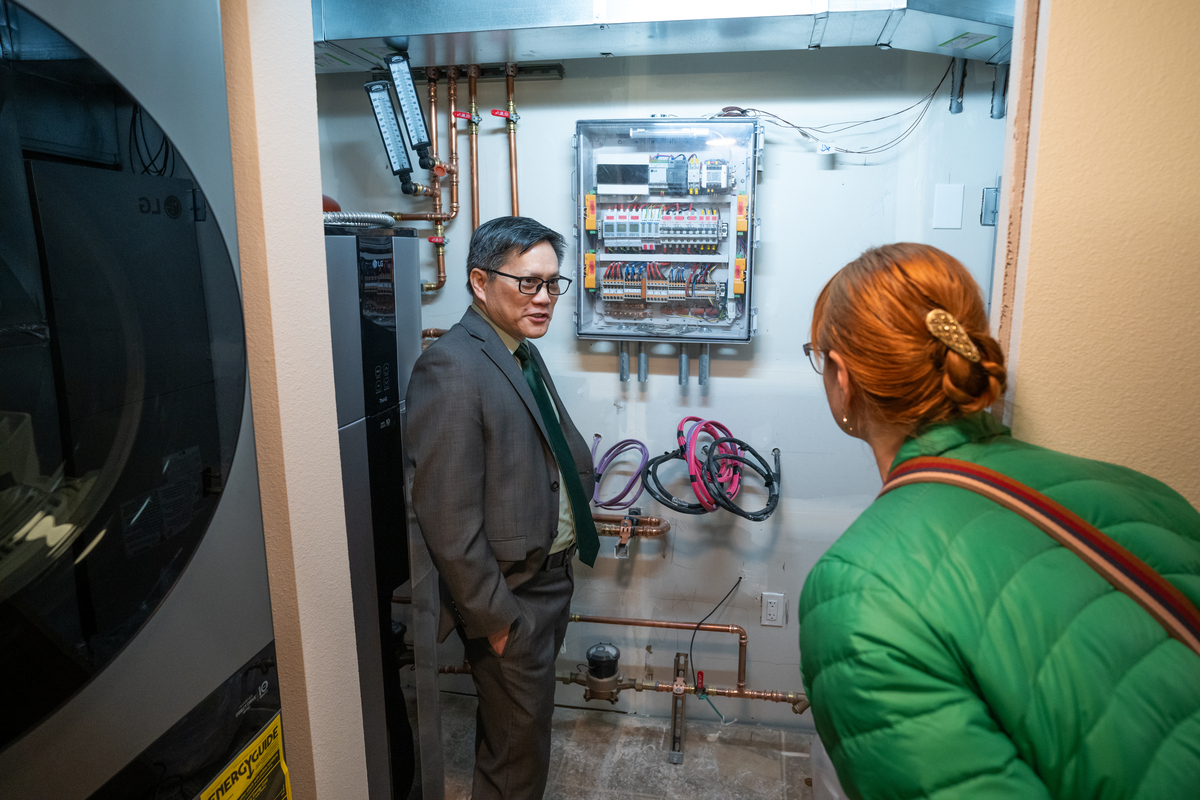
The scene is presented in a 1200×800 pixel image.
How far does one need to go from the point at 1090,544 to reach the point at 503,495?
1.14 meters

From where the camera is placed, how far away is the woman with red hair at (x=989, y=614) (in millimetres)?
594

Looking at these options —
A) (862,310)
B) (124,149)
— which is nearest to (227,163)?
(124,149)

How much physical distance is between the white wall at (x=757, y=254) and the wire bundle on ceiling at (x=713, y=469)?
0.06 m

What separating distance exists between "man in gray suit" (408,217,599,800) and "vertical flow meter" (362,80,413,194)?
0.56 meters

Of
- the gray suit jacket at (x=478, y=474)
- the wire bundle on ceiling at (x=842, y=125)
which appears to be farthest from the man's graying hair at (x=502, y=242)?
the wire bundle on ceiling at (x=842, y=125)

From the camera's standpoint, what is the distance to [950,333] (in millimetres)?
730

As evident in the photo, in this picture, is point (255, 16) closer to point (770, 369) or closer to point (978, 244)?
point (770, 369)

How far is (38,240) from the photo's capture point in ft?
1.87

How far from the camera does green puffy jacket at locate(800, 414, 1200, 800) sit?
0.59 meters

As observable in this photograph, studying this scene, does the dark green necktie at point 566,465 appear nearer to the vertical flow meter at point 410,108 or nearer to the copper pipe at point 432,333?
the copper pipe at point 432,333

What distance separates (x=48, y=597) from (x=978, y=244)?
7.27ft

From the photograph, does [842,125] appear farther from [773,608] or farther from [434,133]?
[773,608]

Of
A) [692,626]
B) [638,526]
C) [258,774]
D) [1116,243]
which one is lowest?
[692,626]

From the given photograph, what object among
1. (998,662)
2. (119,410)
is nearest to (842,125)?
(998,662)
